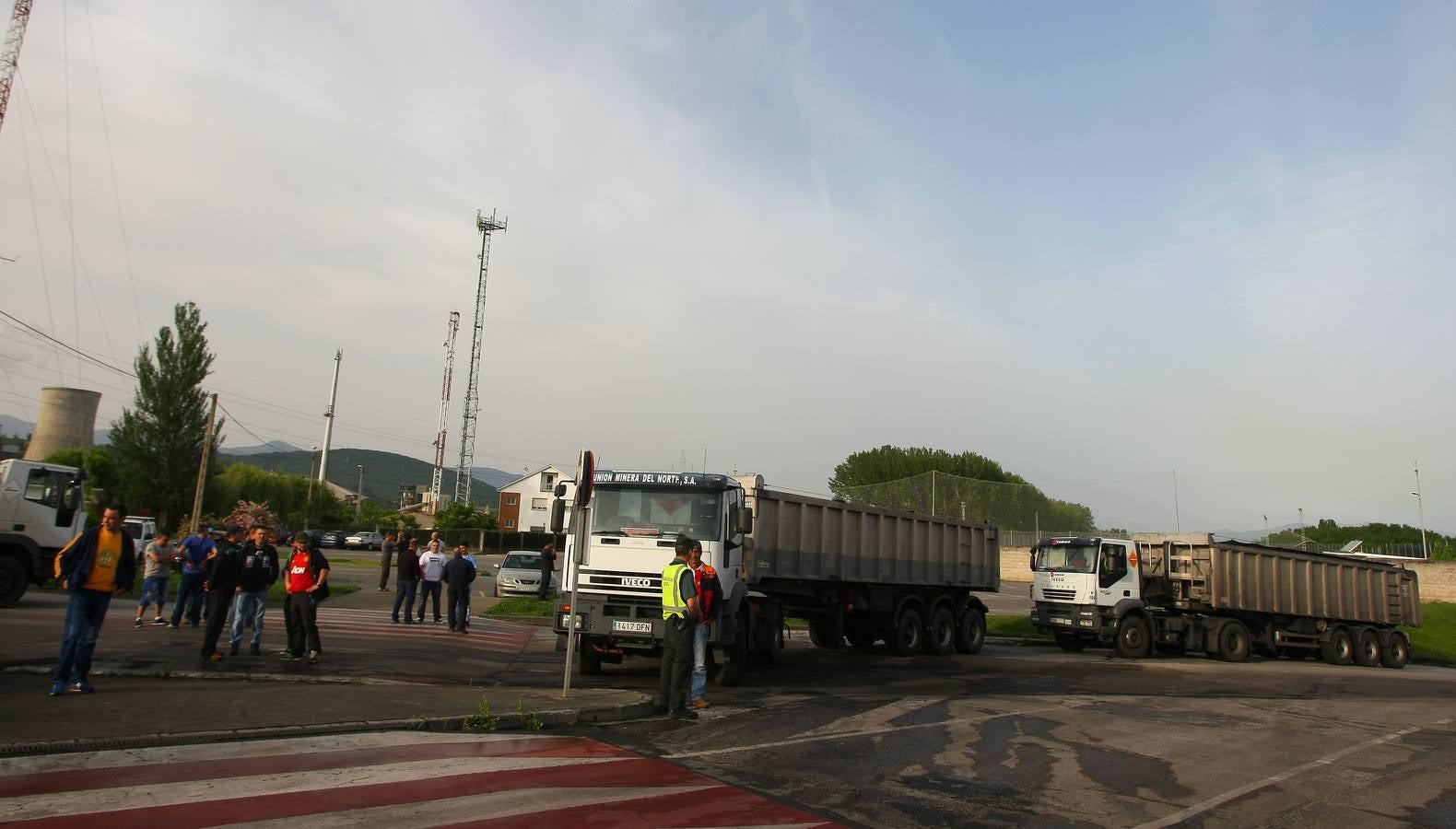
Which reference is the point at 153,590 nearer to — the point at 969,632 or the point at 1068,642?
the point at 969,632

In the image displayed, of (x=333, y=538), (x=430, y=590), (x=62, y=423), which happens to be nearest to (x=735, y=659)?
(x=430, y=590)

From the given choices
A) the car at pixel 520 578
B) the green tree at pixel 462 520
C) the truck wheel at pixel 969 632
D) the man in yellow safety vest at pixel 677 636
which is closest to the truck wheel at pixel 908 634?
the truck wheel at pixel 969 632

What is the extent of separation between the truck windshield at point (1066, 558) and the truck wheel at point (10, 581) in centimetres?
2097

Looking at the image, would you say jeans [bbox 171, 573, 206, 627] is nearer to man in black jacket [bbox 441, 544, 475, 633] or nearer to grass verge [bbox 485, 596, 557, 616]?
man in black jacket [bbox 441, 544, 475, 633]

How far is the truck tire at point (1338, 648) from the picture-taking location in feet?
79.4

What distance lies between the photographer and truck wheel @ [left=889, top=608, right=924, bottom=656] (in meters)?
18.7

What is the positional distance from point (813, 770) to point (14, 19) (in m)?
62.1

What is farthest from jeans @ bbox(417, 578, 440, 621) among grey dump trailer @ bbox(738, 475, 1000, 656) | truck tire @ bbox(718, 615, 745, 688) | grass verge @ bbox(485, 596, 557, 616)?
truck tire @ bbox(718, 615, 745, 688)

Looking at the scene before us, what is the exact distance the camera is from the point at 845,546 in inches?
680

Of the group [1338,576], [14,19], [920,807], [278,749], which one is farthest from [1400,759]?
[14,19]

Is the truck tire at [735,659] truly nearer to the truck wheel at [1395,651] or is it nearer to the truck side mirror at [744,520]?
the truck side mirror at [744,520]

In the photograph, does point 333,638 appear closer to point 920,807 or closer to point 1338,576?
point 920,807

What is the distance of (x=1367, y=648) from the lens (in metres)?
24.8

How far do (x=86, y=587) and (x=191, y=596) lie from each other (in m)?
7.75
